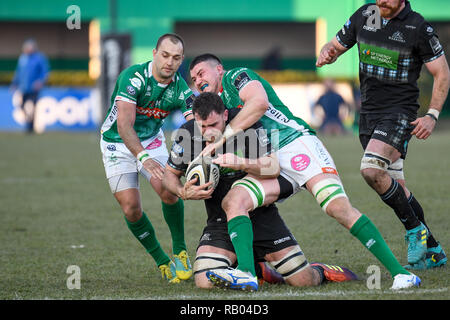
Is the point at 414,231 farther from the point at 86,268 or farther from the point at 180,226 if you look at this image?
the point at 86,268

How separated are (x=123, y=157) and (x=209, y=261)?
1515 mm

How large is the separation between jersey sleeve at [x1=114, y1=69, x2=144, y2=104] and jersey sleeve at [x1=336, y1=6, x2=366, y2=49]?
184cm

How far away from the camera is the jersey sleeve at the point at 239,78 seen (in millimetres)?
6096

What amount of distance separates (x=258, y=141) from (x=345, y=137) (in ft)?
55.1

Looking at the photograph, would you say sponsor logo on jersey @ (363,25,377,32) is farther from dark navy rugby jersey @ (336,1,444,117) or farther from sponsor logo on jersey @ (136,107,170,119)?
sponsor logo on jersey @ (136,107,170,119)

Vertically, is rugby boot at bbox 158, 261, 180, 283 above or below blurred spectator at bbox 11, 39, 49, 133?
below

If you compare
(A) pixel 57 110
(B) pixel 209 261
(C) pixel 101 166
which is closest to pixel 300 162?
(B) pixel 209 261

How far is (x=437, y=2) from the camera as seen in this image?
3023 cm

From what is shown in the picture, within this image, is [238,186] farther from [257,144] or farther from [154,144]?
[154,144]

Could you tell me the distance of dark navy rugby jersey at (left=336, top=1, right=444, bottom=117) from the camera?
6625 millimetres

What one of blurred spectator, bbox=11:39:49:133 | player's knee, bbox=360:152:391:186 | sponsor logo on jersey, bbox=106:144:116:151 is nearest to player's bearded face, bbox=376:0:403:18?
player's knee, bbox=360:152:391:186

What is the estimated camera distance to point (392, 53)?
6715 millimetres

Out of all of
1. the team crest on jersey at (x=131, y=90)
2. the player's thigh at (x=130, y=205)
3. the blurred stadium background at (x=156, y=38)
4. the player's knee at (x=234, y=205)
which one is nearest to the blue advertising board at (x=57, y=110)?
the blurred stadium background at (x=156, y=38)
